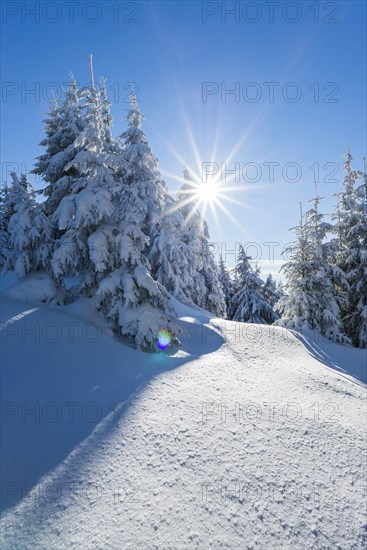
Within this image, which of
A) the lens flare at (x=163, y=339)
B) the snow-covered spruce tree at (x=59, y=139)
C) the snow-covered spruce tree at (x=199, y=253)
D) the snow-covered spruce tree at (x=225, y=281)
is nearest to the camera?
the lens flare at (x=163, y=339)

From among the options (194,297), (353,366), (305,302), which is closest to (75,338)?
(353,366)

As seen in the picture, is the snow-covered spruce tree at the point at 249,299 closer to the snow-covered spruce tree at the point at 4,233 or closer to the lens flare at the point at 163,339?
the lens flare at the point at 163,339

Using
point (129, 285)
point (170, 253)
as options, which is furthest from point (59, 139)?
point (129, 285)

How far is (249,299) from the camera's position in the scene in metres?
26.8

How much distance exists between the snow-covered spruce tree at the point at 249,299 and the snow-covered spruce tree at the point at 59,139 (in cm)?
1741

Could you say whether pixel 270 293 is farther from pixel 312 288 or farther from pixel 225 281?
pixel 312 288

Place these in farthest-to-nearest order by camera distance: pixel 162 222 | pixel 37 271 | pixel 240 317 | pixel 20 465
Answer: pixel 240 317
pixel 162 222
pixel 37 271
pixel 20 465

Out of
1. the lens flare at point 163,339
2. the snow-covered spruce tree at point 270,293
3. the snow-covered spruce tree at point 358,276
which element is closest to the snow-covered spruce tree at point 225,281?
the snow-covered spruce tree at point 270,293

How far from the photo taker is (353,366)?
11906 mm

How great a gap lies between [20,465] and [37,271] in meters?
7.93

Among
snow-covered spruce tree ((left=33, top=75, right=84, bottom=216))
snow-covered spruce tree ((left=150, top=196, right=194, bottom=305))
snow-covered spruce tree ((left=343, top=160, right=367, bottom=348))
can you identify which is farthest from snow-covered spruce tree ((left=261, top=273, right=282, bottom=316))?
snow-covered spruce tree ((left=33, top=75, right=84, bottom=216))

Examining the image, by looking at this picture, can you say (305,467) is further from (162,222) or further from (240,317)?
(240,317)

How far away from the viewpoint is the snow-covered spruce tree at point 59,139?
15.0 metres

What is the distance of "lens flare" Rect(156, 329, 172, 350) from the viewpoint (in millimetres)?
8695
